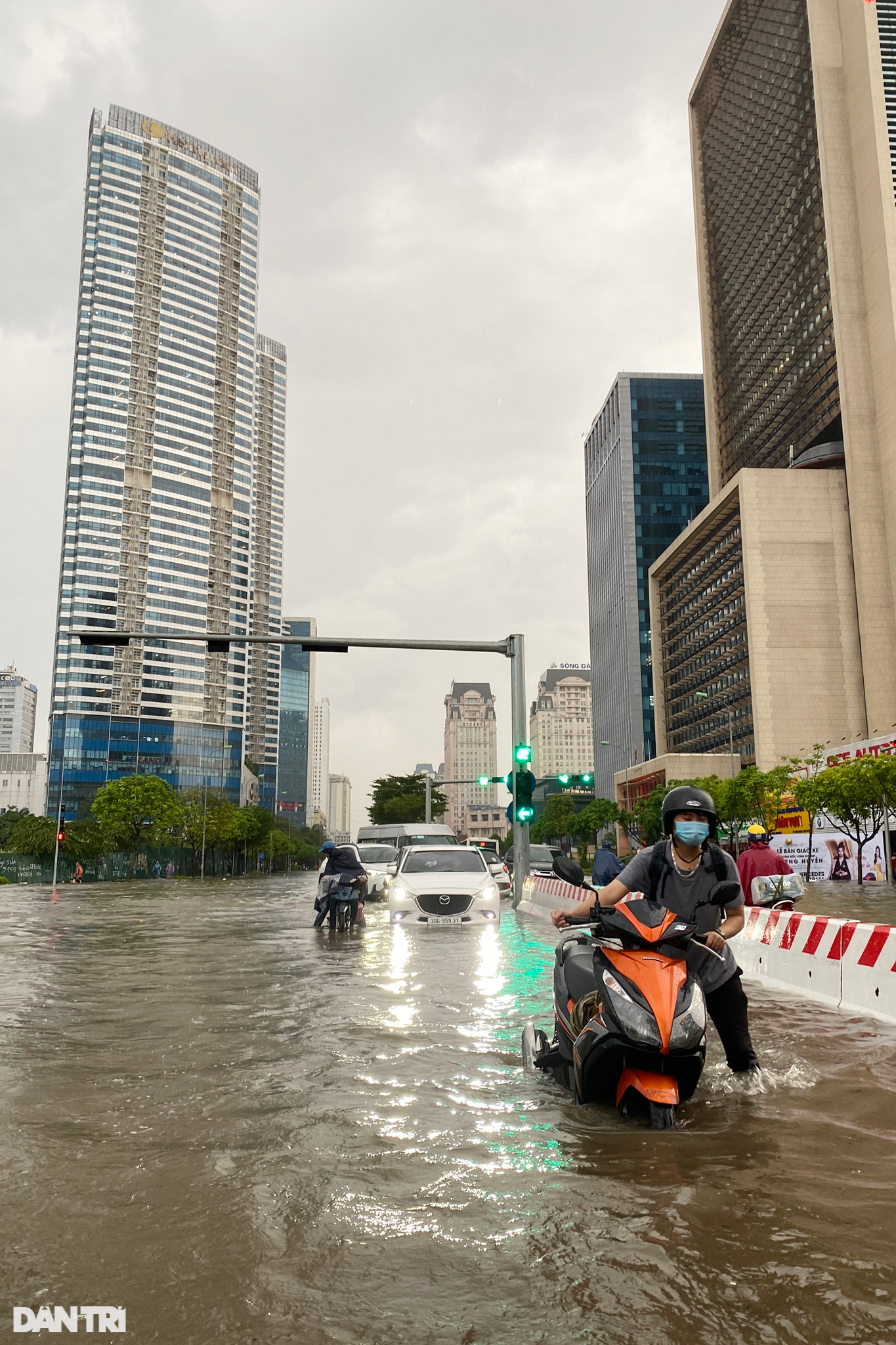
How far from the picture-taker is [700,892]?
219 inches

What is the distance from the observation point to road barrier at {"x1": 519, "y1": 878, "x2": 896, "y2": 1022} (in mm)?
8492

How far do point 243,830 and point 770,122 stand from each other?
9589 cm

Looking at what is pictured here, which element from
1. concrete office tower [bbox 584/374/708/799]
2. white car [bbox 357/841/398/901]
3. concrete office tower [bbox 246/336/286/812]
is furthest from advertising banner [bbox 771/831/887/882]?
concrete office tower [bbox 246/336/286/812]

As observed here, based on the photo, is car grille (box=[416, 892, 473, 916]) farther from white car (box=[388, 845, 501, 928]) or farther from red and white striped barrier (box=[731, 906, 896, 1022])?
red and white striped barrier (box=[731, 906, 896, 1022])

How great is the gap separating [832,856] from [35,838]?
138 feet

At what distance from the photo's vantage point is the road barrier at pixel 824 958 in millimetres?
8492

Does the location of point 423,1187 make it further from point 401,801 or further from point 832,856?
point 401,801

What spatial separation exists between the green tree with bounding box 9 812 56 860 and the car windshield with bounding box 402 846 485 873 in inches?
1632

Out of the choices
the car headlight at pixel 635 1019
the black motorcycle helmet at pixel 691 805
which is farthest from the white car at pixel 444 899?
the car headlight at pixel 635 1019

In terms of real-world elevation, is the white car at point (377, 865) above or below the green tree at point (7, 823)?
below

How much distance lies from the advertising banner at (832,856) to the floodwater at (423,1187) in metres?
33.5

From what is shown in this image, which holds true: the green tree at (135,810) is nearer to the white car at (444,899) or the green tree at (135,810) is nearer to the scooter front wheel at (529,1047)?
the white car at (444,899)

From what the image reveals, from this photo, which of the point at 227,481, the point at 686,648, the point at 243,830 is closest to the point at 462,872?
the point at 243,830

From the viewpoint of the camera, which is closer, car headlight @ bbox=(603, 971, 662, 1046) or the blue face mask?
car headlight @ bbox=(603, 971, 662, 1046)
